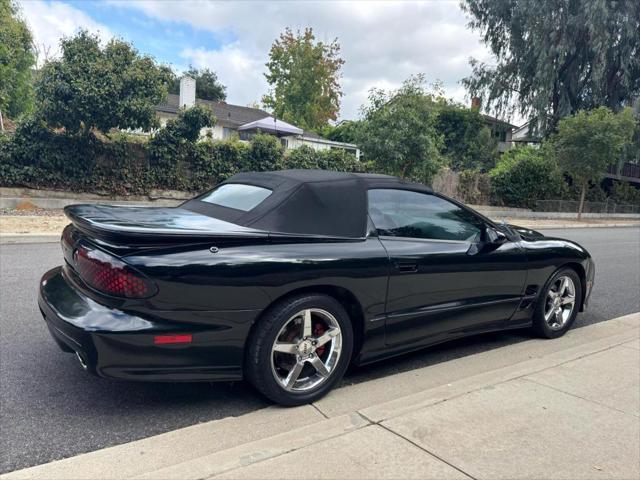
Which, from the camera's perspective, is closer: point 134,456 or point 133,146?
point 134,456

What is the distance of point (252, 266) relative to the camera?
2945 millimetres

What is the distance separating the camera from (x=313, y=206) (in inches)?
138

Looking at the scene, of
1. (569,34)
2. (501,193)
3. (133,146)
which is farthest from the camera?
(569,34)

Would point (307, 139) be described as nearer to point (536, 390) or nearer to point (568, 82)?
point (568, 82)

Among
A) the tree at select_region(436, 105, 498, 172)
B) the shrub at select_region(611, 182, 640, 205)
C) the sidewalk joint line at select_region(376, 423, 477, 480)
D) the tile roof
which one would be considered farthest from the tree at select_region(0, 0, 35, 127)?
the shrub at select_region(611, 182, 640, 205)

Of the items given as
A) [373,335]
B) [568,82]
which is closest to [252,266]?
[373,335]

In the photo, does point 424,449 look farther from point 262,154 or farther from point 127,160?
point 262,154

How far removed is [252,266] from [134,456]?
1.15 meters

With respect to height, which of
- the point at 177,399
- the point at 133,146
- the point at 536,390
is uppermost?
the point at 133,146

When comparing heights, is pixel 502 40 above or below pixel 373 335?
above

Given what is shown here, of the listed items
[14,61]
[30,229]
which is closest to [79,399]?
[30,229]

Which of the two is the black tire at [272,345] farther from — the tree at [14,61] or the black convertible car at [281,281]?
the tree at [14,61]

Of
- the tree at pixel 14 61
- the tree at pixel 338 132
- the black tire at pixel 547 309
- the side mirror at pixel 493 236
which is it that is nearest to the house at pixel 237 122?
the tree at pixel 14 61

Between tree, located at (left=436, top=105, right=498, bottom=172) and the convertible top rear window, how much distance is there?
38.4 m
